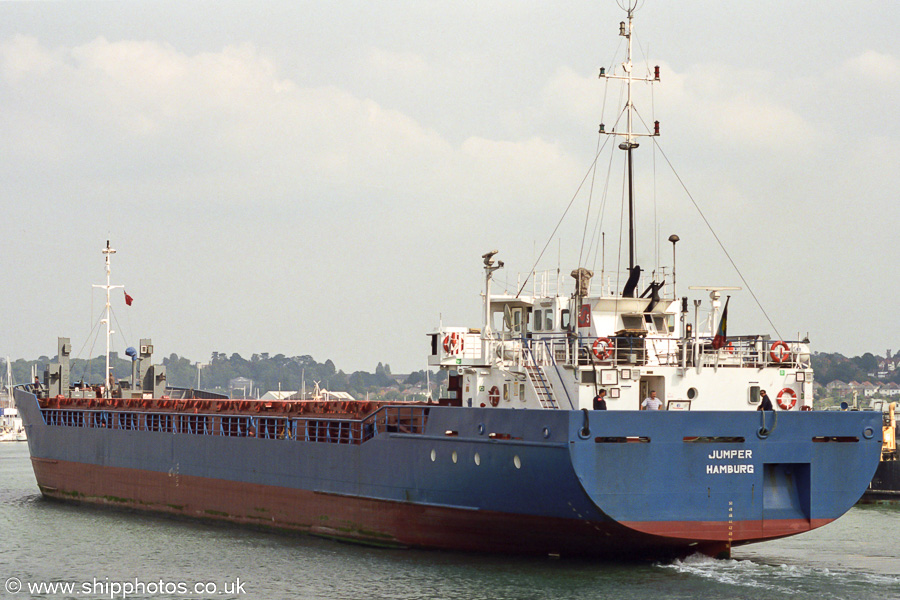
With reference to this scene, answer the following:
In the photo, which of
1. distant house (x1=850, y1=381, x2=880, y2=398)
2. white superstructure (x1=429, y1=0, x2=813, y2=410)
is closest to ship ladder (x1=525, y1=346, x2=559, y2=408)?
Result: white superstructure (x1=429, y1=0, x2=813, y2=410)

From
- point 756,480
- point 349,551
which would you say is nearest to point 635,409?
point 756,480

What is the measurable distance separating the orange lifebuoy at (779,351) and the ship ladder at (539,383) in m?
4.45

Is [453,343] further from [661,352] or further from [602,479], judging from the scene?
[602,479]

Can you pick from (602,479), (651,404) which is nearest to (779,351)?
(651,404)

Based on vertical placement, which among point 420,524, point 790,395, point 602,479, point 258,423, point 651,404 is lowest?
point 420,524

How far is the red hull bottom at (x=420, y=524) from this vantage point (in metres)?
20.1

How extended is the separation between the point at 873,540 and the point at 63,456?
24827 mm

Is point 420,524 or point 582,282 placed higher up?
point 582,282

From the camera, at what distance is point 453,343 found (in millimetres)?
23578

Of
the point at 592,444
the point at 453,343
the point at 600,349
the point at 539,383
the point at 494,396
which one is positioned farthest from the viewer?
the point at 453,343

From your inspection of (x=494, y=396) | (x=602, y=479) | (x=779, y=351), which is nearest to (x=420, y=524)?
(x=494, y=396)

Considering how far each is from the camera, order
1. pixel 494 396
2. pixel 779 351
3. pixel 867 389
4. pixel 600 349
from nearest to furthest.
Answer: pixel 600 349
pixel 779 351
pixel 494 396
pixel 867 389

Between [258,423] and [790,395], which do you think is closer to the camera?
[790,395]

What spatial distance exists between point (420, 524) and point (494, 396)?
9.72ft
